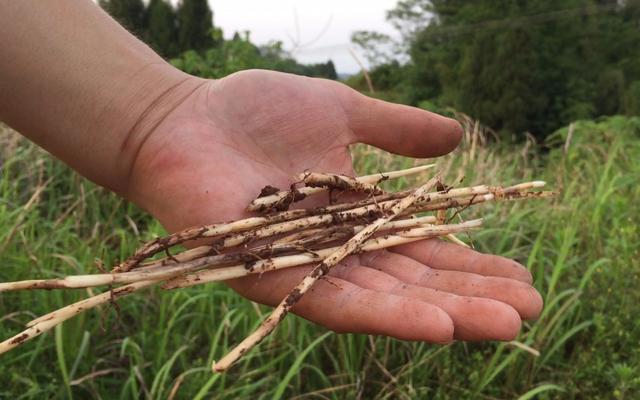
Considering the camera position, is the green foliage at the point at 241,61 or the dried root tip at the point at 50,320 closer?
the dried root tip at the point at 50,320

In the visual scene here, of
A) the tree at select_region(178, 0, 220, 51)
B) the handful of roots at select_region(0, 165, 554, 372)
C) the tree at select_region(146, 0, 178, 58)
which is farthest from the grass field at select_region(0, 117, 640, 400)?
the tree at select_region(178, 0, 220, 51)

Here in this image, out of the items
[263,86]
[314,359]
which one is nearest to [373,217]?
[263,86]

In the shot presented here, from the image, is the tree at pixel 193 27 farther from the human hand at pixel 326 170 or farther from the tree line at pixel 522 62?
the human hand at pixel 326 170

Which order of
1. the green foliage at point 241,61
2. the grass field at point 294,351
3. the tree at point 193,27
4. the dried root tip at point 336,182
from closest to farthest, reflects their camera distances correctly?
1. the dried root tip at point 336,182
2. the grass field at point 294,351
3. the green foliage at point 241,61
4. the tree at point 193,27

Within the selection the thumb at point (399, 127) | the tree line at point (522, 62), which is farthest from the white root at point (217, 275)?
the tree line at point (522, 62)

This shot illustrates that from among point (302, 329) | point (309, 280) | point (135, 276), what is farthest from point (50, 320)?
point (302, 329)
